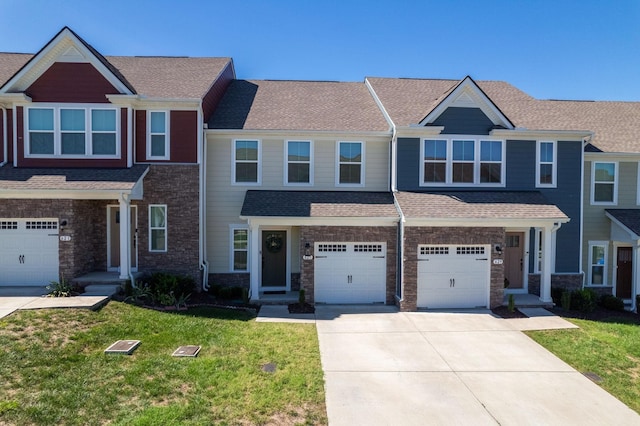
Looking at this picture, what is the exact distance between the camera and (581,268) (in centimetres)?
1469

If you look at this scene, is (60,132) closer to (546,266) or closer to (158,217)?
(158,217)

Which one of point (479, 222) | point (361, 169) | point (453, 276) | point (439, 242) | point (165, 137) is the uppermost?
point (165, 137)

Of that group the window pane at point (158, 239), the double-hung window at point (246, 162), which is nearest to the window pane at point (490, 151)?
the double-hung window at point (246, 162)

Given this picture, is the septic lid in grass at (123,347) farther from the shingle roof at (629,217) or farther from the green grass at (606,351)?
Answer: the shingle roof at (629,217)

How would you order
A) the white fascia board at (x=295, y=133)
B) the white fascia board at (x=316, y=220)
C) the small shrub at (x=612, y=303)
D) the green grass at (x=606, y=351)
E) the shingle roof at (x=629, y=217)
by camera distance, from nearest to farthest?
the green grass at (x=606, y=351) < the white fascia board at (x=316, y=220) < the small shrub at (x=612, y=303) < the white fascia board at (x=295, y=133) < the shingle roof at (x=629, y=217)

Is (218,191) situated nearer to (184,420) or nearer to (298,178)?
(298,178)

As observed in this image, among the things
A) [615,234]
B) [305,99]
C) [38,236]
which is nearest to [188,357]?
[38,236]

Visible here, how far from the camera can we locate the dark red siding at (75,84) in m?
12.8

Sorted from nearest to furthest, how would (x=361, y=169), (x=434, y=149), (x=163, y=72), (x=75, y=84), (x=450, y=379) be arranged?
(x=450, y=379) < (x=75, y=84) < (x=434, y=149) < (x=361, y=169) < (x=163, y=72)

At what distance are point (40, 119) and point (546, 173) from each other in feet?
61.8

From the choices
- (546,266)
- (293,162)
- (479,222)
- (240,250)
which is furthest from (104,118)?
(546,266)

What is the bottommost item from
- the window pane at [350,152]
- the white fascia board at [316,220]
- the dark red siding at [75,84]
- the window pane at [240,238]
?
the window pane at [240,238]

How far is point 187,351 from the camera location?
320 inches

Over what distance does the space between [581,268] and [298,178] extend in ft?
39.0
